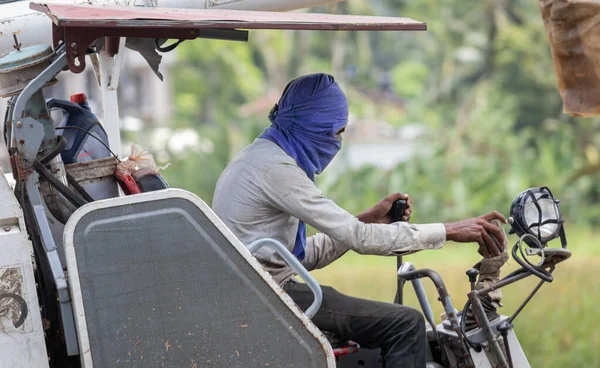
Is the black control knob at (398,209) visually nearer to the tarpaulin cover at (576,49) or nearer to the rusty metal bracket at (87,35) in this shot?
the tarpaulin cover at (576,49)

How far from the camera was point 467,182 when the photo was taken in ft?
55.2

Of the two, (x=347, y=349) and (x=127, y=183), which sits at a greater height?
(x=127, y=183)

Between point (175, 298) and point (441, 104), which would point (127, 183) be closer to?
point (175, 298)

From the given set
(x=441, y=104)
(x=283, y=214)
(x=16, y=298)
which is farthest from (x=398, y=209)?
(x=441, y=104)

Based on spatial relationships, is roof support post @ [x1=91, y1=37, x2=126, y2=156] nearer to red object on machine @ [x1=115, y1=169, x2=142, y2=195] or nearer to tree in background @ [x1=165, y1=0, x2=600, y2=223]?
red object on machine @ [x1=115, y1=169, x2=142, y2=195]

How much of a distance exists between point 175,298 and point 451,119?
65.5 feet

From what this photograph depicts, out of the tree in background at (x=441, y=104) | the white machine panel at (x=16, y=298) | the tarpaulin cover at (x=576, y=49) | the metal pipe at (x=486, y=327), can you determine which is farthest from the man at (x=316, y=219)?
the tree in background at (x=441, y=104)

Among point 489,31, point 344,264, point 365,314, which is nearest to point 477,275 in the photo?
point 365,314

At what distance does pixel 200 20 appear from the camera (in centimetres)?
289

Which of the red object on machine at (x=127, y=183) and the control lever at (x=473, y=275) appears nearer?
the red object on machine at (x=127, y=183)

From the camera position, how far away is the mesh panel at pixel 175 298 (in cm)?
279

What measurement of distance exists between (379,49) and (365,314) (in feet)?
101

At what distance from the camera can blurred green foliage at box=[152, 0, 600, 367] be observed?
1327 cm

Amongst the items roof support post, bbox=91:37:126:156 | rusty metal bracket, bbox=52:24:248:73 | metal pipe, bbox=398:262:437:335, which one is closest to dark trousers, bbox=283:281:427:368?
metal pipe, bbox=398:262:437:335
